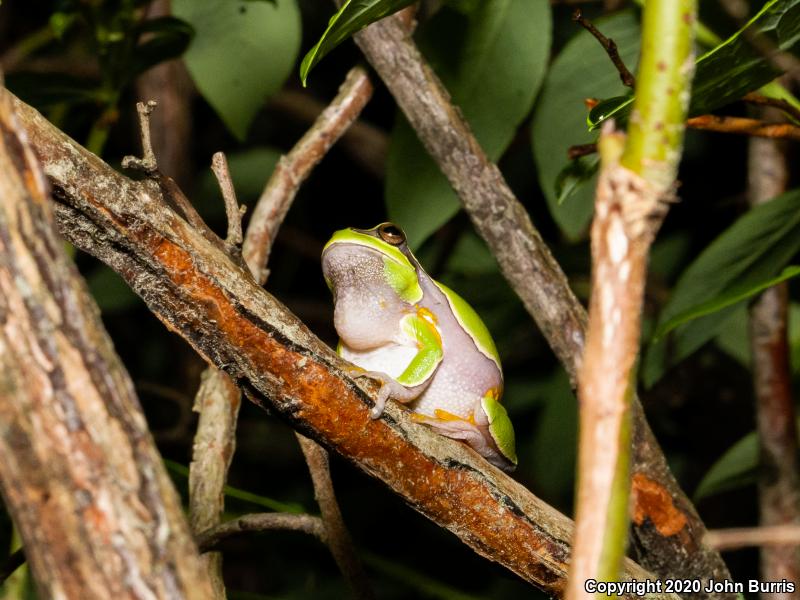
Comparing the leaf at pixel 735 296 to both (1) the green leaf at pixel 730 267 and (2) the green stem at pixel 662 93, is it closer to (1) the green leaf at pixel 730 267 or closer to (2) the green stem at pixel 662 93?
(1) the green leaf at pixel 730 267

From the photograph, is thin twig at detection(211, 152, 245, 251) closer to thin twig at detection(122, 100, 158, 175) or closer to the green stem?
thin twig at detection(122, 100, 158, 175)

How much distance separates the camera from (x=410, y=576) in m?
1.86

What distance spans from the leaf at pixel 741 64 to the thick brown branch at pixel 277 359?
1.40 feet

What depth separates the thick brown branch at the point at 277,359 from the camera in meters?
0.95

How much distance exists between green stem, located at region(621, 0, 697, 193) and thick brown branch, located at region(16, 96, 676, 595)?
19.9 inches

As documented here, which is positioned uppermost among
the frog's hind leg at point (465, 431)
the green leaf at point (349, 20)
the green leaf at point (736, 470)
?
the green leaf at point (349, 20)

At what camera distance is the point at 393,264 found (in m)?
1.50

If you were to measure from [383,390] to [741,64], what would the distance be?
0.60 m

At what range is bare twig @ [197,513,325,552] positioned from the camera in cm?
118

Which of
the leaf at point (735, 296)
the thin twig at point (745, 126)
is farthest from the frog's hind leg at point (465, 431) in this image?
the thin twig at point (745, 126)

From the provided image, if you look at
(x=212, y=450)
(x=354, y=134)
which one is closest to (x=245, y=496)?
(x=212, y=450)

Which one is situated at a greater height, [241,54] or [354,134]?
[354,134]

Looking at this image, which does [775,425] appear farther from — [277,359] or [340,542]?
[277,359]

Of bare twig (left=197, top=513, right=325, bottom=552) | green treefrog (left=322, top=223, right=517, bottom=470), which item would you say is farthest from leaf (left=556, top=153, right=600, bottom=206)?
bare twig (left=197, top=513, right=325, bottom=552)
